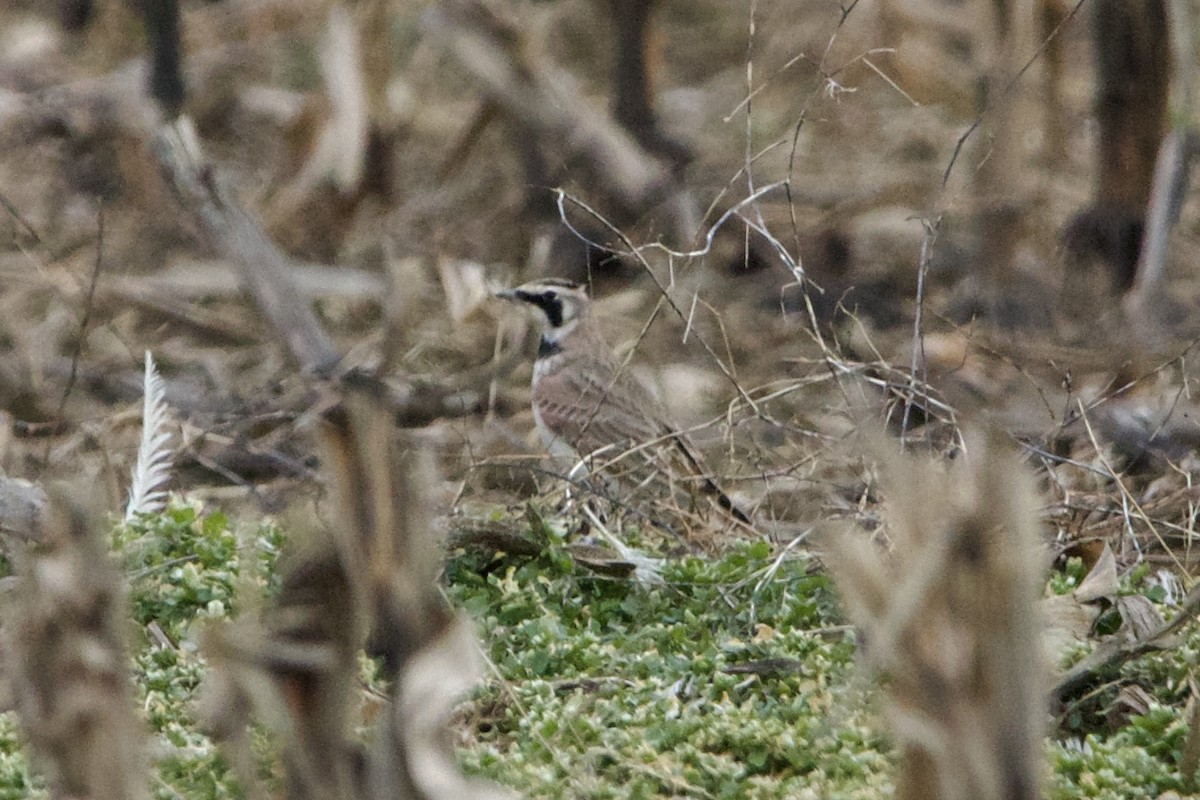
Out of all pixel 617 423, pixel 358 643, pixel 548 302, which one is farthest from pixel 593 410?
pixel 358 643

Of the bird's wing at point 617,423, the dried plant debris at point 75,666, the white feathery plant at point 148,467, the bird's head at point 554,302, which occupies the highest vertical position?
the bird's head at point 554,302

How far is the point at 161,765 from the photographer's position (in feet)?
11.6

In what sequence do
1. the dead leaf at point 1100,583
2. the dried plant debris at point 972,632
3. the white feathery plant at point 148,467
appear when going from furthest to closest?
the white feathery plant at point 148,467 → the dead leaf at point 1100,583 → the dried plant debris at point 972,632

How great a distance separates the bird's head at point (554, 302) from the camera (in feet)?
25.1

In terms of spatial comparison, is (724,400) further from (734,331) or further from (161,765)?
(161,765)

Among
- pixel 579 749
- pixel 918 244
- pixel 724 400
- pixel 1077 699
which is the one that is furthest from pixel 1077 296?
pixel 579 749

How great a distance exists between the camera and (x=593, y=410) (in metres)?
6.44

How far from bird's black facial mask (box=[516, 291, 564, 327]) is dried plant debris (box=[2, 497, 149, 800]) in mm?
5434

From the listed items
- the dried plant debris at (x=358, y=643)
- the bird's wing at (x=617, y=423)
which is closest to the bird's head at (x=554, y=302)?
the bird's wing at (x=617, y=423)

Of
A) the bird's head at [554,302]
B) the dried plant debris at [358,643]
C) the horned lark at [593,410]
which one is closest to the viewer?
the dried plant debris at [358,643]

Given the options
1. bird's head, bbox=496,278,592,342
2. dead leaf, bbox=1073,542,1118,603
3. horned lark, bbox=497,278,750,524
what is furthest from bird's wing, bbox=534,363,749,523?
dead leaf, bbox=1073,542,1118,603

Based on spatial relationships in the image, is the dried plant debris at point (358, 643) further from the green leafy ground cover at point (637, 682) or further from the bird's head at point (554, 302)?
the bird's head at point (554, 302)

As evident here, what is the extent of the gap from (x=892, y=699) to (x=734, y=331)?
688 cm

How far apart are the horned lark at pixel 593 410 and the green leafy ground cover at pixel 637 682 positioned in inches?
28.6
